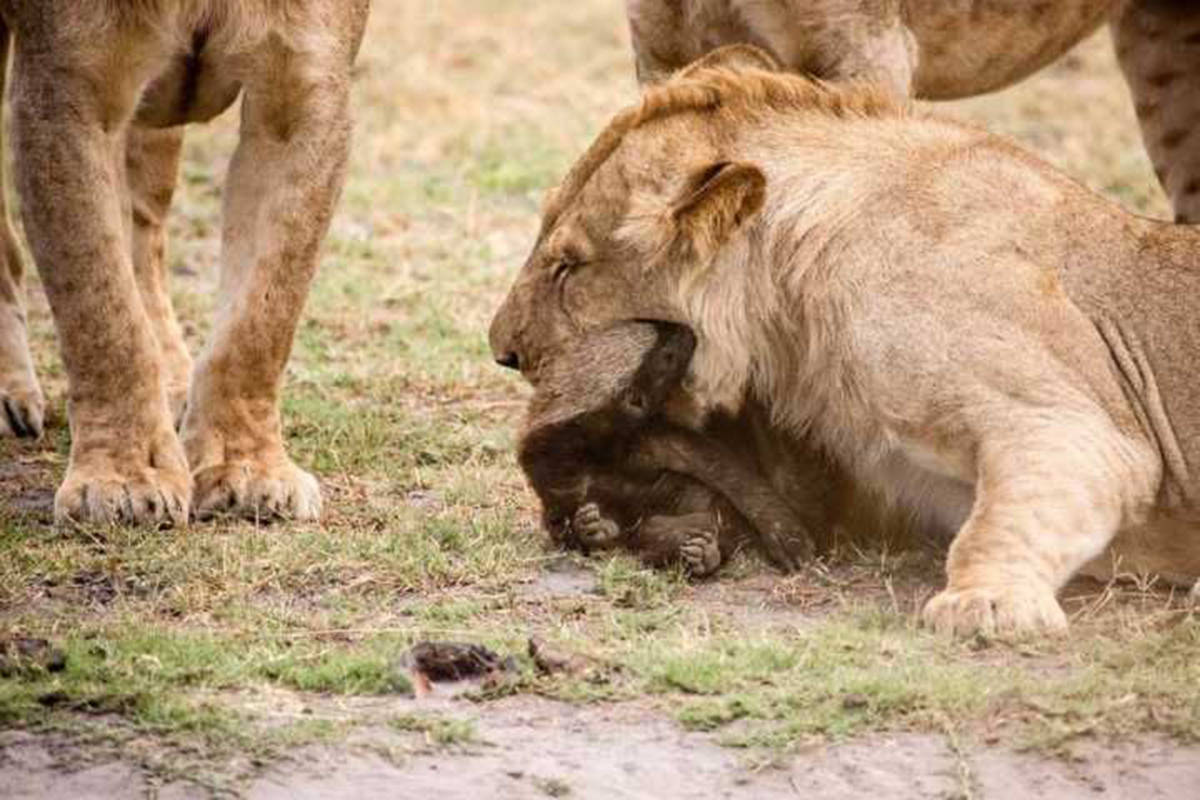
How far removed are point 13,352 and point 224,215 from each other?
3.21ft

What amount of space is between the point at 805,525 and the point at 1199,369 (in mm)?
709

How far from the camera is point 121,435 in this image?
4707mm

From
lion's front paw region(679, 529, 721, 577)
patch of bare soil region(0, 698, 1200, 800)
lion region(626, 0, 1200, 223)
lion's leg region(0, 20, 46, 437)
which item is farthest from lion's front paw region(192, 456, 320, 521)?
patch of bare soil region(0, 698, 1200, 800)

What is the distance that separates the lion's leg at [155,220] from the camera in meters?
5.78

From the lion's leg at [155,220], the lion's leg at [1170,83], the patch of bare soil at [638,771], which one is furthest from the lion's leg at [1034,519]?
the lion's leg at [155,220]

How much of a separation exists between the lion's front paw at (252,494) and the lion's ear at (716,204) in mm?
923

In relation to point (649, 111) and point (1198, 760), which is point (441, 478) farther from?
point (1198, 760)

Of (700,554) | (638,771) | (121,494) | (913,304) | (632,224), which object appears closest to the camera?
(638,771)

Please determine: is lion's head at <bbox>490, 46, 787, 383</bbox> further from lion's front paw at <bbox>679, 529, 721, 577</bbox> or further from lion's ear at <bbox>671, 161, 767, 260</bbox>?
lion's front paw at <bbox>679, 529, 721, 577</bbox>

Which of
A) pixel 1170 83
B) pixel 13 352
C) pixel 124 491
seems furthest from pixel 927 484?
pixel 13 352

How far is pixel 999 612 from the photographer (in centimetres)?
381

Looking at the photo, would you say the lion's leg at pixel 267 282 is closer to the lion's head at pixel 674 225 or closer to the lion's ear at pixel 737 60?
the lion's head at pixel 674 225

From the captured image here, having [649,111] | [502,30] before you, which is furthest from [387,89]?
[649,111]

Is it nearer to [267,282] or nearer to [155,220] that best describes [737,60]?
[267,282]
